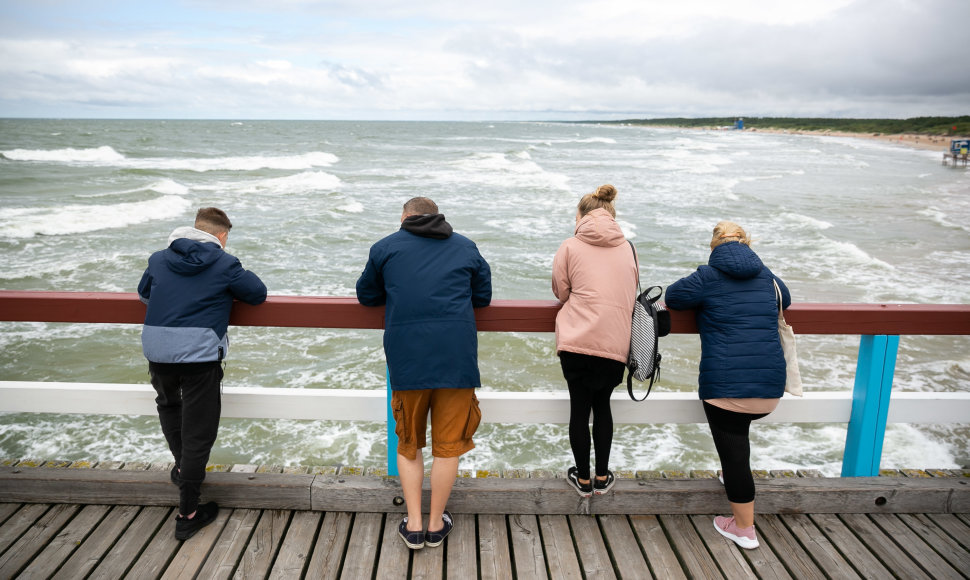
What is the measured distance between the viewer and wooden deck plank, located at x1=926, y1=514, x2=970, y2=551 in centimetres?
263

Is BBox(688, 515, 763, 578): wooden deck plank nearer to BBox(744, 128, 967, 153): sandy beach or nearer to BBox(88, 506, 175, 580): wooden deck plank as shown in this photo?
BBox(88, 506, 175, 580): wooden deck plank

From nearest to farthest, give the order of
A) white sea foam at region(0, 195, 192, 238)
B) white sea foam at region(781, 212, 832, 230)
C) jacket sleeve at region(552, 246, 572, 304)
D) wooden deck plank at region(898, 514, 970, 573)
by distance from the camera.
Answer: wooden deck plank at region(898, 514, 970, 573) → jacket sleeve at region(552, 246, 572, 304) → white sea foam at region(0, 195, 192, 238) → white sea foam at region(781, 212, 832, 230)

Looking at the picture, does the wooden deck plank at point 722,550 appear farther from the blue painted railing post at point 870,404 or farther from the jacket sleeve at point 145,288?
the jacket sleeve at point 145,288

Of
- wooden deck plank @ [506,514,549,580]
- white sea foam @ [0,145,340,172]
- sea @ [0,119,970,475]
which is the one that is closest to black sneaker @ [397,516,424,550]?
wooden deck plank @ [506,514,549,580]

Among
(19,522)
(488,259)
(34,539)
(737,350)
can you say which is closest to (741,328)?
(737,350)

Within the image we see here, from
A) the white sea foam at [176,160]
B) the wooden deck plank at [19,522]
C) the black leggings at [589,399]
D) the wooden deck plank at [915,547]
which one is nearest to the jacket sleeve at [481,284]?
the black leggings at [589,399]

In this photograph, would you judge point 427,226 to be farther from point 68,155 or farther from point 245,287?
point 68,155

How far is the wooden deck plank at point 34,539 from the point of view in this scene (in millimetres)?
2398

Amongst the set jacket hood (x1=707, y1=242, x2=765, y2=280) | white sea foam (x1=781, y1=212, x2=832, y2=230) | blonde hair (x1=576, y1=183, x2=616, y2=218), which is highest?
blonde hair (x1=576, y1=183, x2=616, y2=218)

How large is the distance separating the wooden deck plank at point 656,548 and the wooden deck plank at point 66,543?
7.21ft

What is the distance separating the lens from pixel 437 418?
2545mm

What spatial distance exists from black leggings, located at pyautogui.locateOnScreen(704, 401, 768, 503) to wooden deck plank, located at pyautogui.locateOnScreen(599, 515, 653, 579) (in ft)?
1.43

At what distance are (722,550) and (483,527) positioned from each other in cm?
95

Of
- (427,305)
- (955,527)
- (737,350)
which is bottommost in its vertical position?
(955,527)
